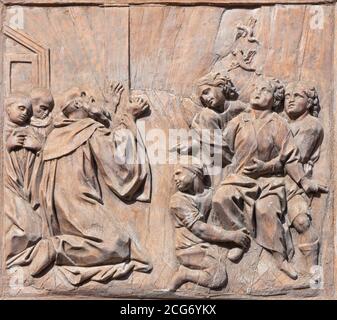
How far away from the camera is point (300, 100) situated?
11.4m

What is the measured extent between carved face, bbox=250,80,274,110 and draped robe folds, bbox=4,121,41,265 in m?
1.48

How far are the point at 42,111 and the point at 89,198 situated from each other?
26.4 inches

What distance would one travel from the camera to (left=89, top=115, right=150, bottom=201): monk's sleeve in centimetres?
1135

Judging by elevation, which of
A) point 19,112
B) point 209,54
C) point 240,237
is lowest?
point 240,237

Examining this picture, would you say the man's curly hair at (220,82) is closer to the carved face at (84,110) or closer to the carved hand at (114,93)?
the carved hand at (114,93)

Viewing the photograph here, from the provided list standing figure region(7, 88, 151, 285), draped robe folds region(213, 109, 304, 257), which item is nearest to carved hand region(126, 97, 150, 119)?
standing figure region(7, 88, 151, 285)

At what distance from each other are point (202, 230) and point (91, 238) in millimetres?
741

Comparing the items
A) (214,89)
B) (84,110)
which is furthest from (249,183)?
(84,110)

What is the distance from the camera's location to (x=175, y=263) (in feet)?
37.2

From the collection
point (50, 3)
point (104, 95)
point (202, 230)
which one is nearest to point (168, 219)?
point (202, 230)

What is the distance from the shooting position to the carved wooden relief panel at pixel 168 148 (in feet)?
37.1

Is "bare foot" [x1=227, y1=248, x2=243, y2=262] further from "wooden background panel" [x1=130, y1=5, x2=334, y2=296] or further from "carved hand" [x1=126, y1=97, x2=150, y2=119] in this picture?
"carved hand" [x1=126, y1=97, x2=150, y2=119]

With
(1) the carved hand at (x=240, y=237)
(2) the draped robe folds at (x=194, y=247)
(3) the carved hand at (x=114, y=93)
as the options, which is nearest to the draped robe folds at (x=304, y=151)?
(1) the carved hand at (x=240, y=237)

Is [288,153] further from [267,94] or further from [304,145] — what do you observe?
[267,94]
